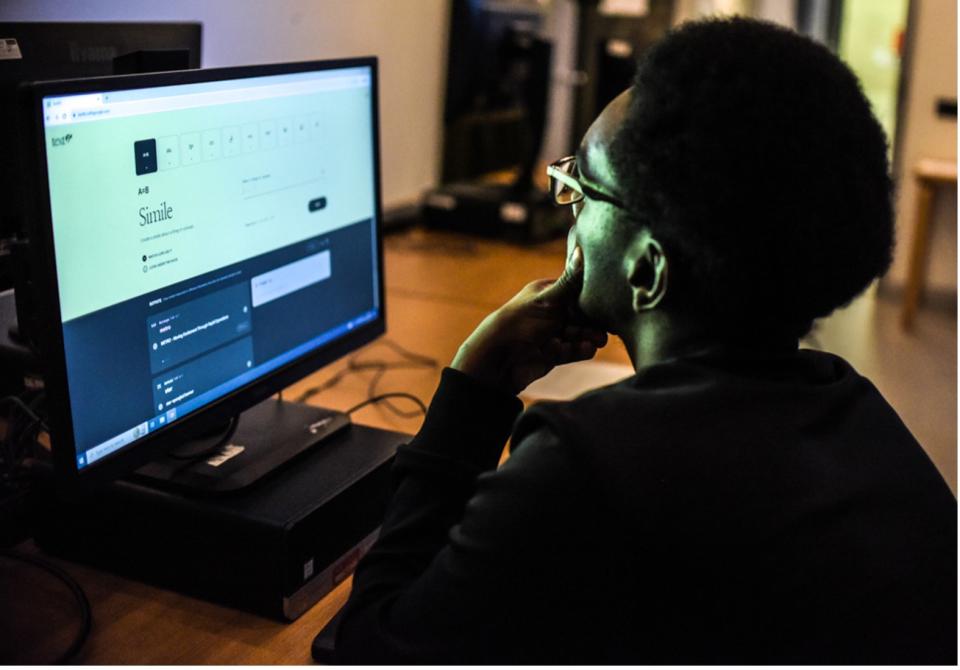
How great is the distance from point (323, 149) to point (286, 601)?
0.50 meters

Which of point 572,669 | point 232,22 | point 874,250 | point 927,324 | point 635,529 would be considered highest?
point 232,22

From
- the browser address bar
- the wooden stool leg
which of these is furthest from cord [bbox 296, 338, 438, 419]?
the wooden stool leg

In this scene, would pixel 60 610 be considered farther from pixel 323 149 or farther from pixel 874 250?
pixel 874 250

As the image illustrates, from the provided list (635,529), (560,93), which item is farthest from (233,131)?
(560,93)

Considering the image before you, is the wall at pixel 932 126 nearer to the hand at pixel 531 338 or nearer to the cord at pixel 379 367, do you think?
the cord at pixel 379 367

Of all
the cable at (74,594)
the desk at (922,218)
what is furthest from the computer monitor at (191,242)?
the desk at (922,218)

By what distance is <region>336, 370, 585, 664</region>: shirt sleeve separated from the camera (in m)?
0.66

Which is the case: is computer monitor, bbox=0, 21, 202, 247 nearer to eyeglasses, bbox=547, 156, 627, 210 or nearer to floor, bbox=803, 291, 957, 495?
eyeglasses, bbox=547, 156, 627, 210

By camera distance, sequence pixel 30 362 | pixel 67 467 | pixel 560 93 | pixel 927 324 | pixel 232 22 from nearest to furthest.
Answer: pixel 67 467
pixel 30 362
pixel 232 22
pixel 927 324
pixel 560 93

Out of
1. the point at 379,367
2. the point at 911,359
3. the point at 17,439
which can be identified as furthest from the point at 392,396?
the point at 911,359

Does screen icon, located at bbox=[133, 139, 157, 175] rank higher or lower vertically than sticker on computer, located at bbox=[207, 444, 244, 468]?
higher

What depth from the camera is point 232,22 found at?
2.12m

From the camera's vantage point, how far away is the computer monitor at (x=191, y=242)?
2.82ft

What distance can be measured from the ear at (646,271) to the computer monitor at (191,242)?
448mm
